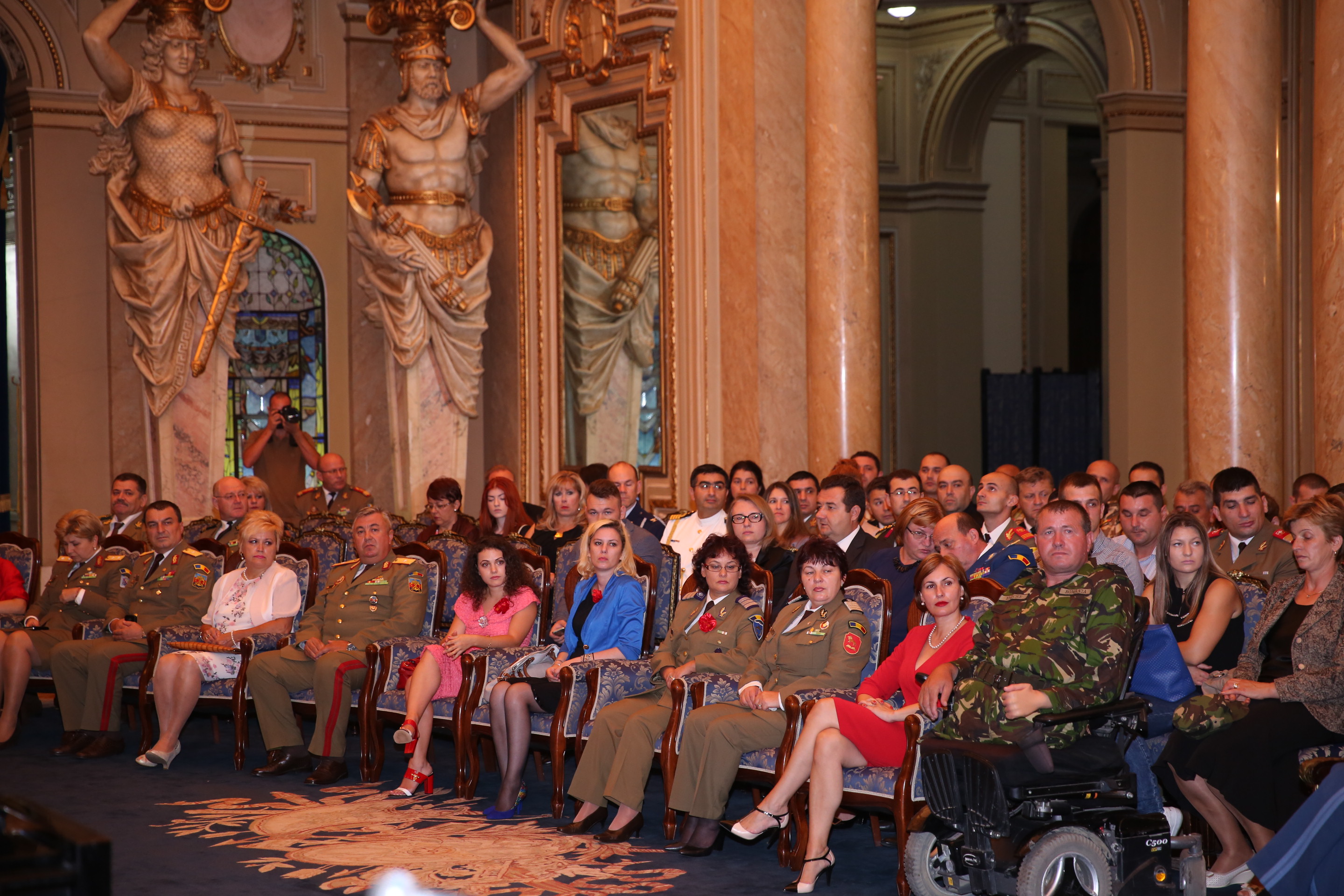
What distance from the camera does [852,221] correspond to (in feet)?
26.3

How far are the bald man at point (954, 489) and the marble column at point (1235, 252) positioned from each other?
1282 millimetres

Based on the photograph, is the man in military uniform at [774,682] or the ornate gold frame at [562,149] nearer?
the man in military uniform at [774,682]

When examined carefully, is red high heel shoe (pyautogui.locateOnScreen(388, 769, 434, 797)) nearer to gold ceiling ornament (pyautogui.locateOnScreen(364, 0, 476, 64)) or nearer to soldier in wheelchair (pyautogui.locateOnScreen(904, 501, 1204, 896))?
soldier in wheelchair (pyautogui.locateOnScreen(904, 501, 1204, 896))

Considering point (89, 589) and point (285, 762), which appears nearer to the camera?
point (285, 762)

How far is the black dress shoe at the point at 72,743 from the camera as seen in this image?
673 centimetres

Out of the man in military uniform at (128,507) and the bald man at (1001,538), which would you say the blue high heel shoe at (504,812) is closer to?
the bald man at (1001,538)

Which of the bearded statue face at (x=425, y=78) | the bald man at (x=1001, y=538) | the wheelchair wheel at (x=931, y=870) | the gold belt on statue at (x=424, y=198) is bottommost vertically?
the wheelchair wheel at (x=931, y=870)

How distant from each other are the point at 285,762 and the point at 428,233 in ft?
14.1

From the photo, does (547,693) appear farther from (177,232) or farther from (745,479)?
(177,232)

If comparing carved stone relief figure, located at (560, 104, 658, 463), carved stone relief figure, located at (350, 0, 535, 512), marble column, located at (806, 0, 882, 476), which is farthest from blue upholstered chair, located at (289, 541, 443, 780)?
carved stone relief figure, located at (350, 0, 535, 512)

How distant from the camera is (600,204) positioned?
9414mm

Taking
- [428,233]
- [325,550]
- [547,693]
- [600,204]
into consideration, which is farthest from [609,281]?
[547,693]

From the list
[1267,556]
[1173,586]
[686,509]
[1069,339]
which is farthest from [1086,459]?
[1173,586]

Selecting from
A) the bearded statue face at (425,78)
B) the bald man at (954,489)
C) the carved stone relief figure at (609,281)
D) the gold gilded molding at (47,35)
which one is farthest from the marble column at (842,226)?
the gold gilded molding at (47,35)
